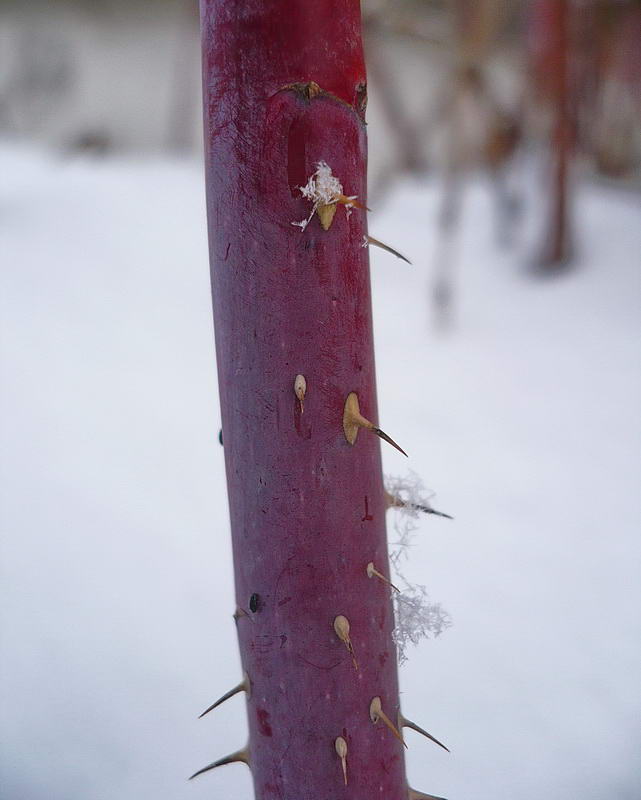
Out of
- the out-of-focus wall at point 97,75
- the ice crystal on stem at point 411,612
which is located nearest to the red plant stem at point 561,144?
the ice crystal on stem at point 411,612

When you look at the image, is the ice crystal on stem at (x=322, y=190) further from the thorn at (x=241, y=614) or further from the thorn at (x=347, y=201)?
the thorn at (x=241, y=614)

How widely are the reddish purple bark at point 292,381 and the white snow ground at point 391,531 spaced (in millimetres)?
402

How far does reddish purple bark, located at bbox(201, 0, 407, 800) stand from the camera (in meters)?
0.43

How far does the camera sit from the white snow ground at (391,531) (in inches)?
34.2

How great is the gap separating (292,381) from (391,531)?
90 centimetres

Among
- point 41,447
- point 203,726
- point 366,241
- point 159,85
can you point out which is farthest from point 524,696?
point 159,85

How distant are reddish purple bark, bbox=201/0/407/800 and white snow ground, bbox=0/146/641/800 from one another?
0.40 m

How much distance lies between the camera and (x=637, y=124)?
10.2ft

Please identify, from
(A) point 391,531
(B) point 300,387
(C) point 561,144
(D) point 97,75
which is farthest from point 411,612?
(D) point 97,75

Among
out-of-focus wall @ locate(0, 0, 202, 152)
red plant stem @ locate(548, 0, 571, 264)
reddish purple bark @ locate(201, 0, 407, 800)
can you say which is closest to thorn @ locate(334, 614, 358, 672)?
reddish purple bark @ locate(201, 0, 407, 800)

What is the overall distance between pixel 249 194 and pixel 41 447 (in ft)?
3.89

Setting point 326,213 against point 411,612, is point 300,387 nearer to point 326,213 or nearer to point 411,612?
point 326,213

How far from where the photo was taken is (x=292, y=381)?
0.45 metres

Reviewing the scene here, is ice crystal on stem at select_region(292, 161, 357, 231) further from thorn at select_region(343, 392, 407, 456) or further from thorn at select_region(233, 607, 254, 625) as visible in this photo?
thorn at select_region(233, 607, 254, 625)
